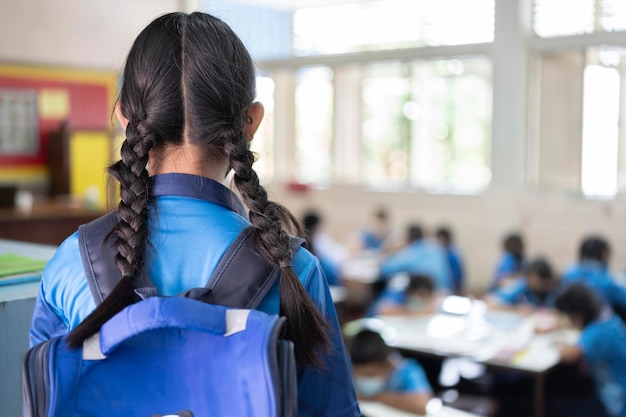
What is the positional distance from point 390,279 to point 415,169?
2.77 m

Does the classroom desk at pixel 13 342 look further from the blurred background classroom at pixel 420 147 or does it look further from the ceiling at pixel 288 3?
the ceiling at pixel 288 3

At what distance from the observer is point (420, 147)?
7906 millimetres

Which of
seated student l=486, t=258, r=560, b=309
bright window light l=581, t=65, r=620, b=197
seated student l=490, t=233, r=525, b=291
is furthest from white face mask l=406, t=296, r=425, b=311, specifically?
bright window light l=581, t=65, r=620, b=197

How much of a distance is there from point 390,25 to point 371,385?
Result: 5.36 meters

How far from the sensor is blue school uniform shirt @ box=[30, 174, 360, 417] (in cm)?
81

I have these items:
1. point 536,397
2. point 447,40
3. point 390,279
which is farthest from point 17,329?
point 447,40

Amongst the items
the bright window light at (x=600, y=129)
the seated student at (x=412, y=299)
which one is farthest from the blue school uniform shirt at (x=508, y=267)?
the bright window light at (x=600, y=129)

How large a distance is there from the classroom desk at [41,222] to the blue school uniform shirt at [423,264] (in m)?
2.26

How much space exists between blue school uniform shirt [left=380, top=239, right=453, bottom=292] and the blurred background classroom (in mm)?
17

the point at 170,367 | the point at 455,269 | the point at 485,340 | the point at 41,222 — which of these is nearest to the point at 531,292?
the point at 485,340

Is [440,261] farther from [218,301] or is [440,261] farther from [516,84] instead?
[218,301]

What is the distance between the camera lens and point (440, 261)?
5.41 metres

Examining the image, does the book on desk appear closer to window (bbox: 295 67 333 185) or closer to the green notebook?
the green notebook

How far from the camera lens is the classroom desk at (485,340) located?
344cm
